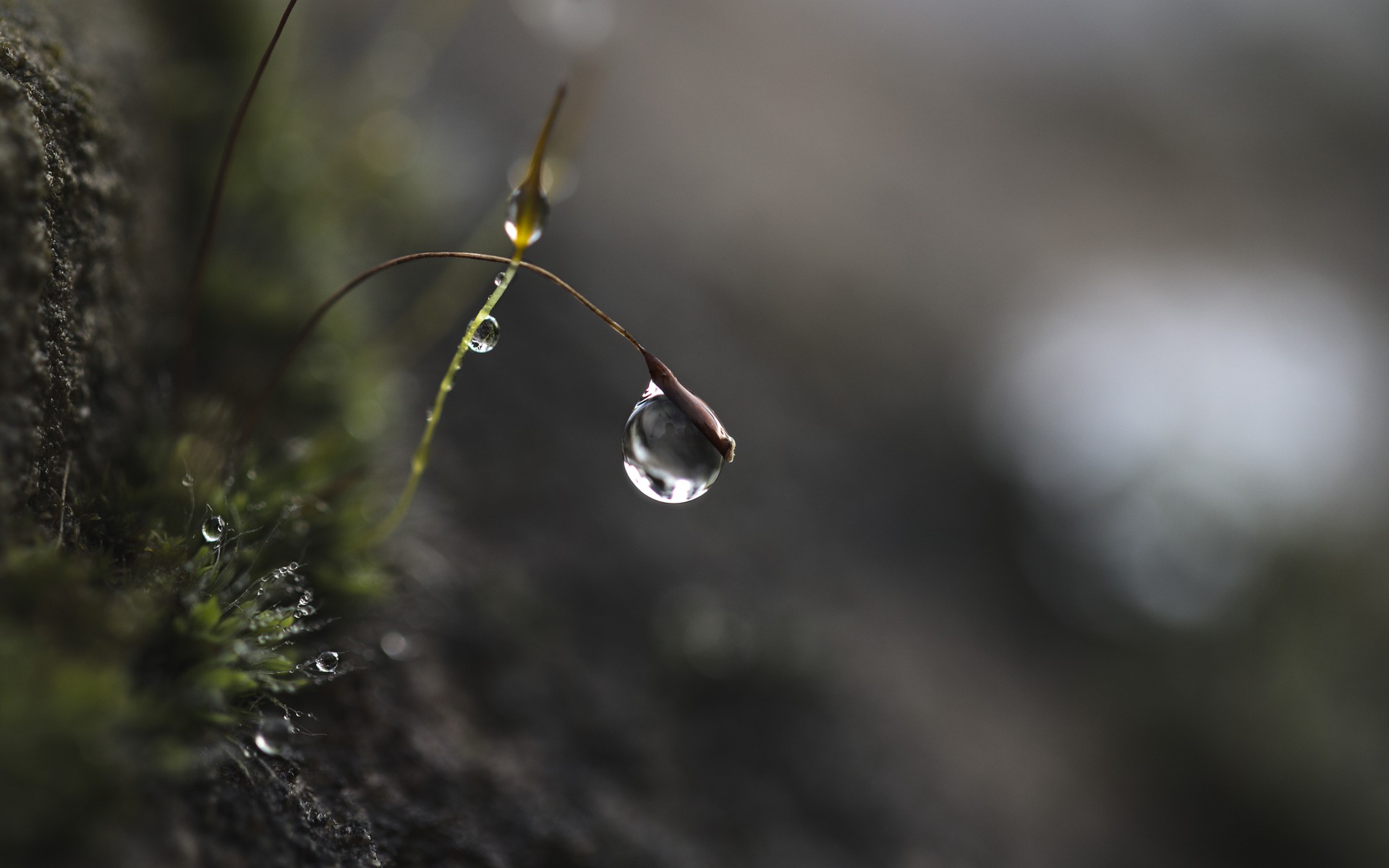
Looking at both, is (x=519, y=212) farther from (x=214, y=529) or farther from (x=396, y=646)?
(x=396, y=646)

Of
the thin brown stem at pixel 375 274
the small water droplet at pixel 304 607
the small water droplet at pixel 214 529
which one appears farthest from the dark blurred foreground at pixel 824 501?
the thin brown stem at pixel 375 274

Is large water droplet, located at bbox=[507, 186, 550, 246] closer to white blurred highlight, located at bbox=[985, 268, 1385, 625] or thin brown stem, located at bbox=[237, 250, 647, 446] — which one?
thin brown stem, located at bbox=[237, 250, 647, 446]

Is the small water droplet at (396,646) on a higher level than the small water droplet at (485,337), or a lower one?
lower

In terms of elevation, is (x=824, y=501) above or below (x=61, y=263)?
above

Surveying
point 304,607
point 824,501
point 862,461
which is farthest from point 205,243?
point 862,461

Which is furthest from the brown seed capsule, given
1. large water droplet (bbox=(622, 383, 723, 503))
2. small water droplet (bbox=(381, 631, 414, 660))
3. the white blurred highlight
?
the white blurred highlight

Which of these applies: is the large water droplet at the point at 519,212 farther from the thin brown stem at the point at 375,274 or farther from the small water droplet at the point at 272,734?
the small water droplet at the point at 272,734
